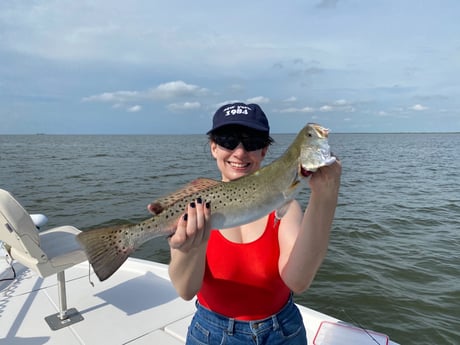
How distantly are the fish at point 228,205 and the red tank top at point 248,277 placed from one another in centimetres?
21

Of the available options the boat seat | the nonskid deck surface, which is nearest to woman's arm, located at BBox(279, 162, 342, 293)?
the nonskid deck surface

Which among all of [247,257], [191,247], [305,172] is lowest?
[247,257]

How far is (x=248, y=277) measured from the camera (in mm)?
2621

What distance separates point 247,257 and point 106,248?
1.05 metres

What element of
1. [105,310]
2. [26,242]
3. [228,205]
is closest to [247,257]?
[228,205]

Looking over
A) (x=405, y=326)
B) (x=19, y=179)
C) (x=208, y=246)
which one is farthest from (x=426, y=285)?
(x=19, y=179)

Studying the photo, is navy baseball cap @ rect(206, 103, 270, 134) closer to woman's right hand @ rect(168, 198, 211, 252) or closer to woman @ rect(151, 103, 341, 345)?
woman @ rect(151, 103, 341, 345)

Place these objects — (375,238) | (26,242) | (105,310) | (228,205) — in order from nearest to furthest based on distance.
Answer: (228,205)
(26,242)
(105,310)
(375,238)

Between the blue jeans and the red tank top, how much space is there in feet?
0.18

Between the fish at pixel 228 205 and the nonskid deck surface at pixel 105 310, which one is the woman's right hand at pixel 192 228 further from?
the nonskid deck surface at pixel 105 310

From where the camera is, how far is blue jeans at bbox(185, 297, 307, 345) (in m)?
2.60

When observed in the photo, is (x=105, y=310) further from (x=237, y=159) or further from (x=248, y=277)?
(x=237, y=159)

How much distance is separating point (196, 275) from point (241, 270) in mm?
336

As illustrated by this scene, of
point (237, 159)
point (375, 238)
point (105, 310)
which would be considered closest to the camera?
point (237, 159)
